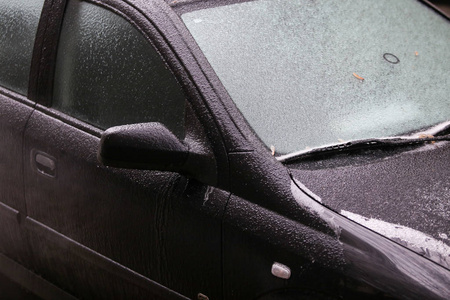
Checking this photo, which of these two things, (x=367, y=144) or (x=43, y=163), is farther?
(x=43, y=163)

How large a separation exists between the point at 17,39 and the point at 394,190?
1624 millimetres

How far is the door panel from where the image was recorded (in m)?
2.14

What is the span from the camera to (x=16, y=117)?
2664mm

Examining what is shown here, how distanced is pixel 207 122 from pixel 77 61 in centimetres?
68

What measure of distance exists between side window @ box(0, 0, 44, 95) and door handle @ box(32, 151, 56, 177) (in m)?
0.30

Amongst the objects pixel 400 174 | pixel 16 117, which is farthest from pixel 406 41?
pixel 16 117

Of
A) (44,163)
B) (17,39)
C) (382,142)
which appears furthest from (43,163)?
(382,142)

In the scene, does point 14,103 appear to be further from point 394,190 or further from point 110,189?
point 394,190

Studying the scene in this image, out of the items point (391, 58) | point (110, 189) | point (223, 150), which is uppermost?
point (223, 150)

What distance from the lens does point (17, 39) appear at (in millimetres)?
2750

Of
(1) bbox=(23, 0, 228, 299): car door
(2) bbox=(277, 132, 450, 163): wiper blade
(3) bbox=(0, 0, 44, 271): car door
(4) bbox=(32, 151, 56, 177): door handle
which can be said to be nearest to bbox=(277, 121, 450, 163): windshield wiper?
(2) bbox=(277, 132, 450, 163): wiper blade

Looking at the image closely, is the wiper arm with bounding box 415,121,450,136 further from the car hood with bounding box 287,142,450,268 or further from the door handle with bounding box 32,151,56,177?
the door handle with bounding box 32,151,56,177

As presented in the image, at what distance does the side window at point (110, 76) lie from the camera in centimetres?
226

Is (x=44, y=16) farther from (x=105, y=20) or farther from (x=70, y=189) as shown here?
(x=70, y=189)
